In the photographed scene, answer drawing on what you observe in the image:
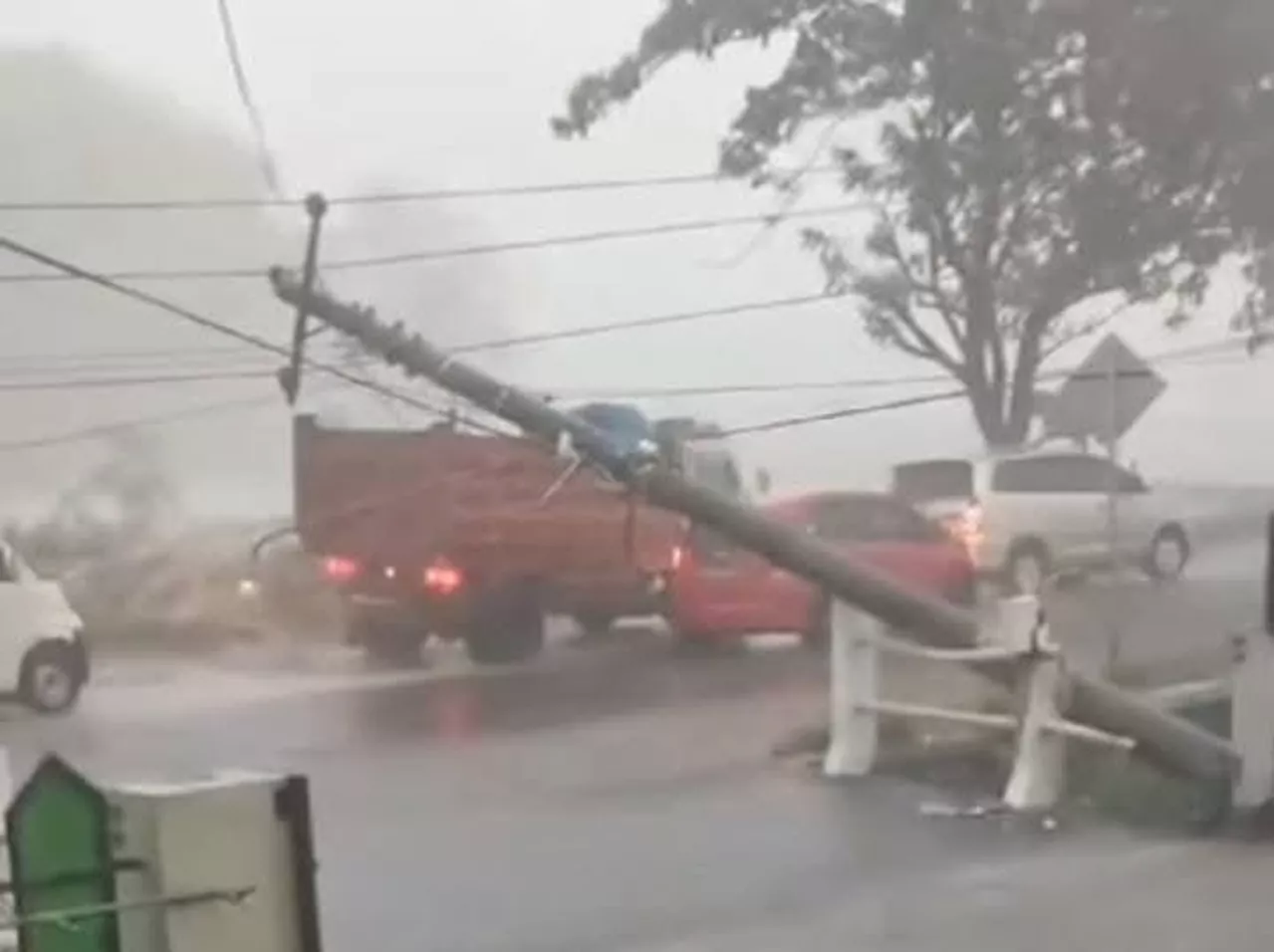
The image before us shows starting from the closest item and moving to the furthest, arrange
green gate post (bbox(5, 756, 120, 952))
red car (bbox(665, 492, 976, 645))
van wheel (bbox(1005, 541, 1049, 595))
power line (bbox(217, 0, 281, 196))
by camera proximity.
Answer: green gate post (bbox(5, 756, 120, 952)) → power line (bbox(217, 0, 281, 196)) → red car (bbox(665, 492, 976, 645)) → van wheel (bbox(1005, 541, 1049, 595))

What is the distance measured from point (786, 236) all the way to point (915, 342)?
174mm

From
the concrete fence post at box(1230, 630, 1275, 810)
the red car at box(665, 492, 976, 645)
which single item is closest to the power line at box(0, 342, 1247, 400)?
the red car at box(665, 492, 976, 645)

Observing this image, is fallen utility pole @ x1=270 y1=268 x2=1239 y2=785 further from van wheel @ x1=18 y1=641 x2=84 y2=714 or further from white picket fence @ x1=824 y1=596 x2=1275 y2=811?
van wheel @ x1=18 y1=641 x2=84 y2=714

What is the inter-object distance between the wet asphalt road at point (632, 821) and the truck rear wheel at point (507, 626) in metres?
0.02

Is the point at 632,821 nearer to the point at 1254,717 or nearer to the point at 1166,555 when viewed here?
the point at 1166,555

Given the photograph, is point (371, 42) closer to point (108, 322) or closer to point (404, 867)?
point (108, 322)

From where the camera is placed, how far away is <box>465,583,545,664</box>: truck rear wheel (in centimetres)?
262

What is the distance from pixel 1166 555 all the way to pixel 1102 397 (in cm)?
20

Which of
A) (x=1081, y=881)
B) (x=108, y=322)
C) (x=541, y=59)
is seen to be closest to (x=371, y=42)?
(x=541, y=59)

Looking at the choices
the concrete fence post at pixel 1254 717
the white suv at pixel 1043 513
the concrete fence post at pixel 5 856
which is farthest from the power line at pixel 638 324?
the concrete fence post at pixel 1254 717

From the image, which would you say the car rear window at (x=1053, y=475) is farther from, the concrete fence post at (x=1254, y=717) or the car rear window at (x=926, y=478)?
the concrete fence post at (x=1254, y=717)

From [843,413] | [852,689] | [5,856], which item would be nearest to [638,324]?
[843,413]

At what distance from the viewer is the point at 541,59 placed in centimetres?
262

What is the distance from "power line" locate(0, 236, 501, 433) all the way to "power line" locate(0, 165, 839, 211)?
0.14ft
